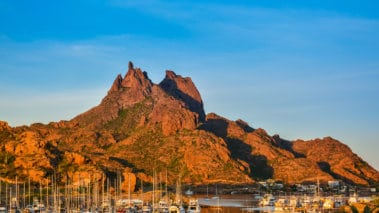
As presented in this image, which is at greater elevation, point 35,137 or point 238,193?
point 35,137

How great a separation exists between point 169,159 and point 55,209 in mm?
112211

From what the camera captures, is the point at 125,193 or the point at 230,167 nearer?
the point at 125,193

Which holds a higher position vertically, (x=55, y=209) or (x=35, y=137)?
(x=35, y=137)

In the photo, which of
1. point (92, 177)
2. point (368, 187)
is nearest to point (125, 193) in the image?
point (92, 177)

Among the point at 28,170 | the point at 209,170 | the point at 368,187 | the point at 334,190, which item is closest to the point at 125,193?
the point at 28,170

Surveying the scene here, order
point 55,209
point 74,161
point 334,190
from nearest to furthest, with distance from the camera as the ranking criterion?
point 55,209 < point 74,161 < point 334,190

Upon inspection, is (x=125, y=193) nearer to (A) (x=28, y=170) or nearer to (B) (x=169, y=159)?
(A) (x=28, y=170)

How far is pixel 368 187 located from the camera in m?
196

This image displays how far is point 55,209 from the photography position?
281 feet

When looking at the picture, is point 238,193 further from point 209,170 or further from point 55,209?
point 55,209

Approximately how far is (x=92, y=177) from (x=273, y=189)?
6303 centimetres

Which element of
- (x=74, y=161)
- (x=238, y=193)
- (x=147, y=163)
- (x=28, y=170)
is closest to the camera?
(x=28, y=170)

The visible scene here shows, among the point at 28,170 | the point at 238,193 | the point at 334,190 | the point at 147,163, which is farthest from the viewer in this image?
the point at 147,163

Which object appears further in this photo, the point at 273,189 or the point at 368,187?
the point at 368,187
